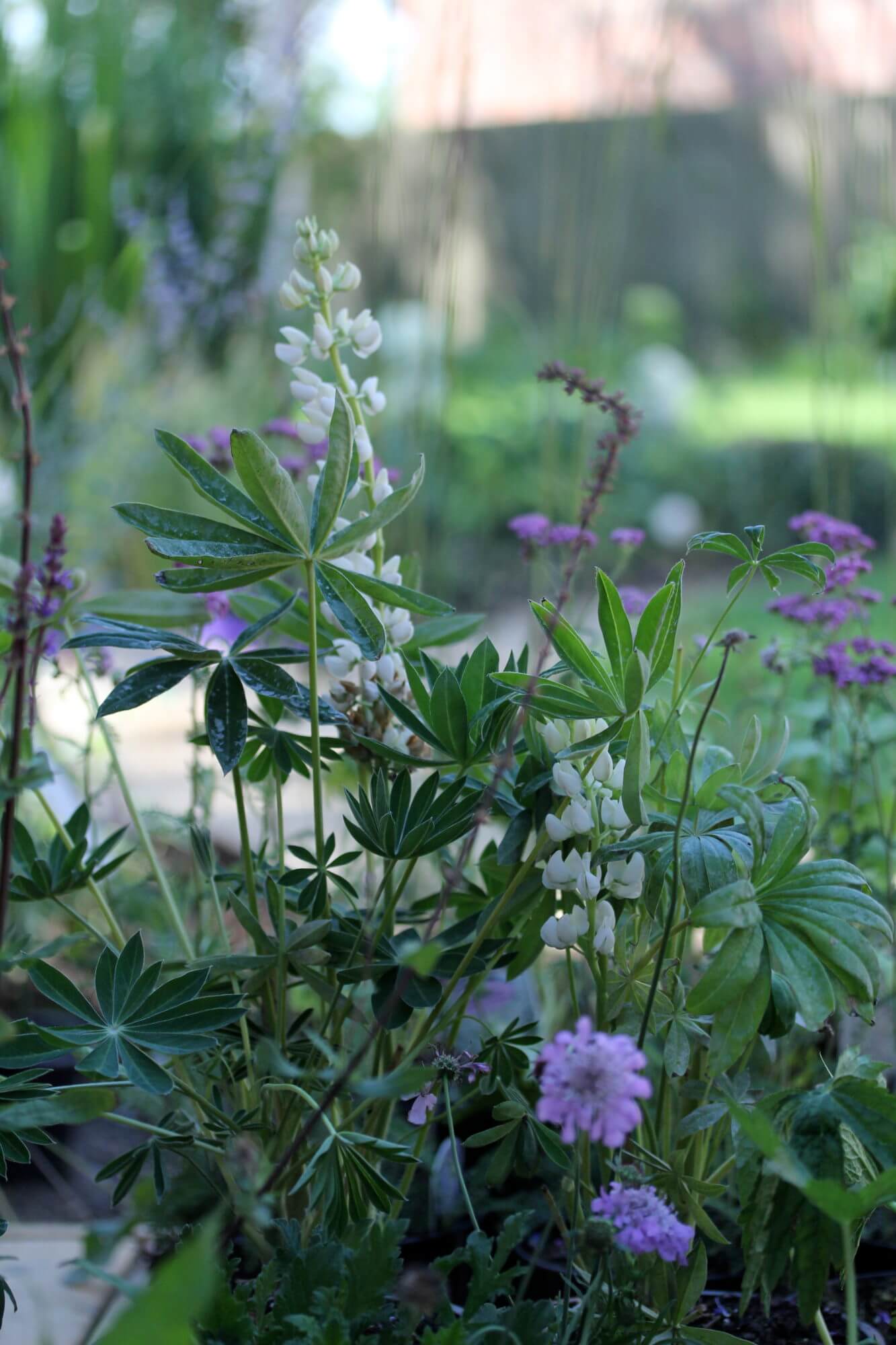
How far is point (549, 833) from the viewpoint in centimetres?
66

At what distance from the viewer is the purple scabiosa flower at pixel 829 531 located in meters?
0.99

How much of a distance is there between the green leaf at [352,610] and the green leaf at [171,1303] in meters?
0.37

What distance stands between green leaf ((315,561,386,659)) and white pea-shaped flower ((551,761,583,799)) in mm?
124

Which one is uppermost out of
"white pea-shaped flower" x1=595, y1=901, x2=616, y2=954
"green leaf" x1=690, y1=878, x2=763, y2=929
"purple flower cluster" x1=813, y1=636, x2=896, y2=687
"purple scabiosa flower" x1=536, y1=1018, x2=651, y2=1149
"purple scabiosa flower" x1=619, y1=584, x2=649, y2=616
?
"purple scabiosa flower" x1=619, y1=584, x2=649, y2=616

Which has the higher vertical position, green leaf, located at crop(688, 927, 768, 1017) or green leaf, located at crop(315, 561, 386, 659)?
green leaf, located at crop(315, 561, 386, 659)

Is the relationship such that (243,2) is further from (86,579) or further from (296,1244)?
(296,1244)

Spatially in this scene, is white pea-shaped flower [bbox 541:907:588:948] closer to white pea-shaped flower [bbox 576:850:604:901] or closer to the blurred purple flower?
white pea-shaped flower [bbox 576:850:604:901]

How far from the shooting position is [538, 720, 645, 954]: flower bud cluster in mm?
649

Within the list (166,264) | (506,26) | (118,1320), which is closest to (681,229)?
(166,264)

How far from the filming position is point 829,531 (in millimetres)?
986

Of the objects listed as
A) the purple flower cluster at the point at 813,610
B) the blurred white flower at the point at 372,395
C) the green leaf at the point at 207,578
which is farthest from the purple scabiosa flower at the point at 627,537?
the green leaf at the point at 207,578

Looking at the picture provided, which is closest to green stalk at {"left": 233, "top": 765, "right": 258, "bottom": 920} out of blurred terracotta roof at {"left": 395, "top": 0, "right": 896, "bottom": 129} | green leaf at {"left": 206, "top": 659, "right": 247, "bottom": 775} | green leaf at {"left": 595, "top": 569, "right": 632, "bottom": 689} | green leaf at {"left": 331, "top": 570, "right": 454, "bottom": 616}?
green leaf at {"left": 206, "top": 659, "right": 247, "bottom": 775}

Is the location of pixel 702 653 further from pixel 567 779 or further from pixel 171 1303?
pixel 171 1303

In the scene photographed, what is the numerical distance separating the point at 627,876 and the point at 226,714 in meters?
0.26
